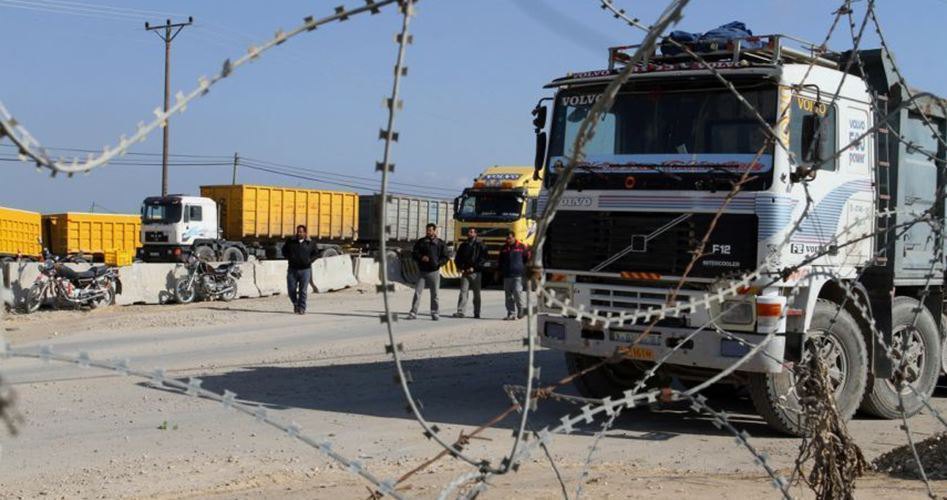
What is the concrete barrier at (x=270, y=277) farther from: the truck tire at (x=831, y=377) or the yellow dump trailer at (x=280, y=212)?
the truck tire at (x=831, y=377)

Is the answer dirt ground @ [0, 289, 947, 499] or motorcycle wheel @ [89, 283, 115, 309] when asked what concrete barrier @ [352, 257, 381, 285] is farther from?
dirt ground @ [0, 289, 947, 499]

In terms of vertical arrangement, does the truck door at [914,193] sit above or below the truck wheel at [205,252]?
above

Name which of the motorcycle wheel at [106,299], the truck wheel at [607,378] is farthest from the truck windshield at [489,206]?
the truck wheel at [607,378]

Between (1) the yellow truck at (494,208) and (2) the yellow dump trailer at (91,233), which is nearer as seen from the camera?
(1) the yellow truck at (494,208)

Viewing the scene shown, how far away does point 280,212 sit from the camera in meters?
37.9

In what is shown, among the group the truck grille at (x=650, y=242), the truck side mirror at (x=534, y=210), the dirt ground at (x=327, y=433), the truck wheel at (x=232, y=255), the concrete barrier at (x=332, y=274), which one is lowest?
the dirt ground at (x=327, y=433)

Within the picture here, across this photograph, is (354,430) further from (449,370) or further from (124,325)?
(124,325)

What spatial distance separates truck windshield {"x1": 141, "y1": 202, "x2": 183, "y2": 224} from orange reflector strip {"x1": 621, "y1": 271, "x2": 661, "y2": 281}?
26.4 metres

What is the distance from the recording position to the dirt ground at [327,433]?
680 cm

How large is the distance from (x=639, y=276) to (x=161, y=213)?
88.5ft

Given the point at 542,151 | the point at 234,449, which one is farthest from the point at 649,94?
the point at 234,449

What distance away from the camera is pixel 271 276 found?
87.6 feet

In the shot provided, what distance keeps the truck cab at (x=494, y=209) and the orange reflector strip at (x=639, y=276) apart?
20.6 metres

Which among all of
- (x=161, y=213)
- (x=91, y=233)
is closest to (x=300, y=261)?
(x=161, y=213)
